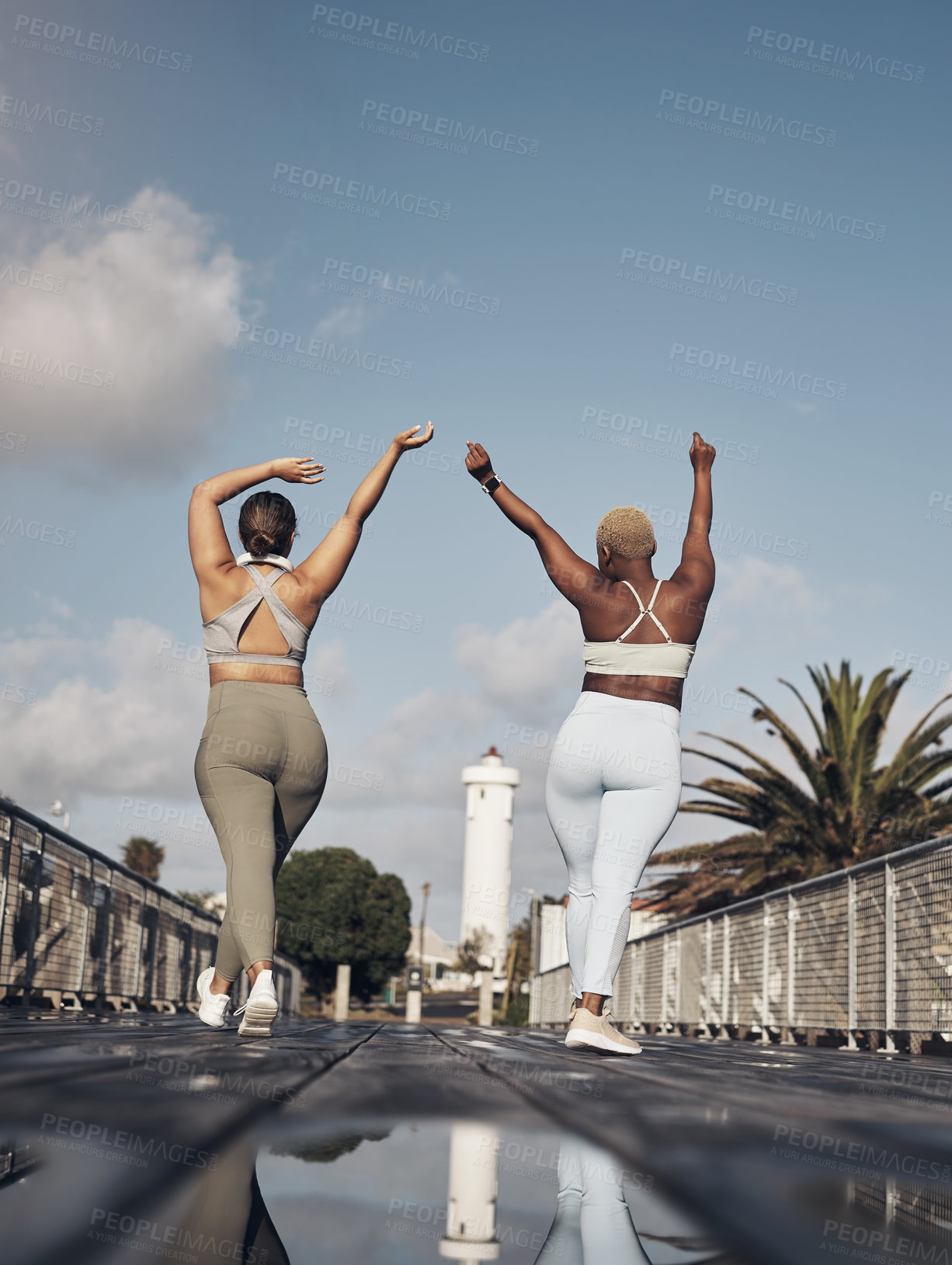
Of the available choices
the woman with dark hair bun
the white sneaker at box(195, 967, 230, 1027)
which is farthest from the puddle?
the white sneaker at box(195, 967, 230, 1027)

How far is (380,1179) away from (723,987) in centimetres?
1253

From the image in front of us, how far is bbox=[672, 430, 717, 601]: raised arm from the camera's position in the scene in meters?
4.17

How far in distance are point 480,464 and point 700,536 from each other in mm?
941

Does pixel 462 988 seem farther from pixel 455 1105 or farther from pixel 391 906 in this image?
pixel 455 1105

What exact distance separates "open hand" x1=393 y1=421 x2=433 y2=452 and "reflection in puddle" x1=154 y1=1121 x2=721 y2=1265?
Result: 12.0 feet

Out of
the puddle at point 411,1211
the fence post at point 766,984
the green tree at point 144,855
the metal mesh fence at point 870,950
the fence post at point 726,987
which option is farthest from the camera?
the green tree at point 144,855

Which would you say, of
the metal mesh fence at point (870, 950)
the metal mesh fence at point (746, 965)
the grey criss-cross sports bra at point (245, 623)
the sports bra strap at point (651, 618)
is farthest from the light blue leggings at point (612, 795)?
the metal mesh fence at point (746, 965)

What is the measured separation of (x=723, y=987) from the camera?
12.6 metres

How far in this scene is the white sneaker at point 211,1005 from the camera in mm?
3904

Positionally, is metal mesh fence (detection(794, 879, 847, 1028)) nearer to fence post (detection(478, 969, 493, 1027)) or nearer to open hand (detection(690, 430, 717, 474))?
open hand (detection(690, 430, 717, 474))

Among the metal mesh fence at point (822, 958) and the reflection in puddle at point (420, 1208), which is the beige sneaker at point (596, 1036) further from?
the metal mesh fence at point (822, 958)

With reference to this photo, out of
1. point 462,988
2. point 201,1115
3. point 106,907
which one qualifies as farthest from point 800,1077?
point 462,988

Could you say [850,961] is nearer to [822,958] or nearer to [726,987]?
[822,958]

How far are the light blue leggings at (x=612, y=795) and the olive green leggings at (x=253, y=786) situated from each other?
93 cm
